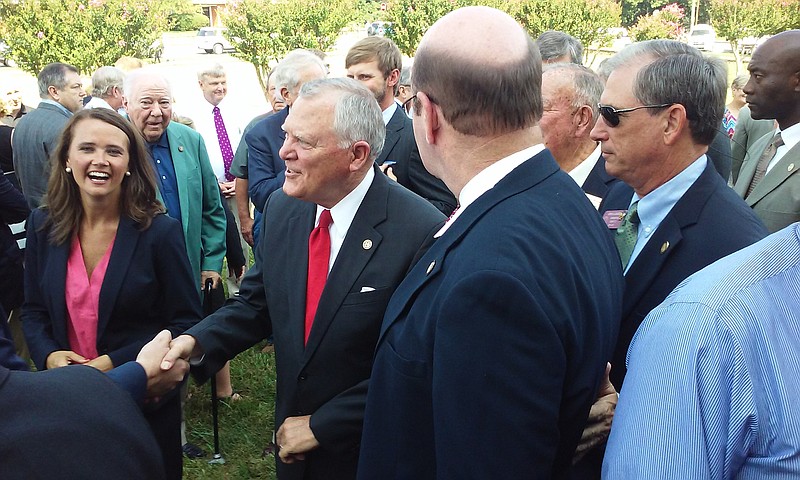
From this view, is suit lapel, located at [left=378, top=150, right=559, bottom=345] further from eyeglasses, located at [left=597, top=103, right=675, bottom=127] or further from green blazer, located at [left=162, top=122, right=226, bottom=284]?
green blazer, located at [left=162, top=122, right=226, bottom=284]

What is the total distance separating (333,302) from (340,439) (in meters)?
0.49

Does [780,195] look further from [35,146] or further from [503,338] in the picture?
[35,146]

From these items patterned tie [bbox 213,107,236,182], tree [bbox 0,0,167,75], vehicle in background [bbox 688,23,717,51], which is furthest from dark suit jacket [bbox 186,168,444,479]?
vehicle in background [bbox 688,23,717,51]

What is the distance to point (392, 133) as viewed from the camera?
4914 mm

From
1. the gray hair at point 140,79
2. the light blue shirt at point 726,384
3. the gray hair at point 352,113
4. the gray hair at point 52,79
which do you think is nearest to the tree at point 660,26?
the gray hair at point 52,79

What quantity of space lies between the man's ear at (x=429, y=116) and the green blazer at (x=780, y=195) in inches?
113

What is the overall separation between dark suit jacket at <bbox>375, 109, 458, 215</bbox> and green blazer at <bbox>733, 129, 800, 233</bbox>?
183cm

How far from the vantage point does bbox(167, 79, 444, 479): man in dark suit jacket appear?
7.97 feet

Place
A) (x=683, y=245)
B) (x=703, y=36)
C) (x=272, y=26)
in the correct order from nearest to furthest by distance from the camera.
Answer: (x=683, y=245) → (x=272, y=26) → (x=703, y=36)

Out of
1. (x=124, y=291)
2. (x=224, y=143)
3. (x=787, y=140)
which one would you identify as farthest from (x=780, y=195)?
(x=224, y=143)

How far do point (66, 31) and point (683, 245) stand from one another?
690 inches

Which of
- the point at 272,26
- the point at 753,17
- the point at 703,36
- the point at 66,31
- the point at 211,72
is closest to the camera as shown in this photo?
the point at 211,72

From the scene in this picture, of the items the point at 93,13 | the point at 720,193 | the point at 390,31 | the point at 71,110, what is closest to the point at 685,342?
the point at 720,193

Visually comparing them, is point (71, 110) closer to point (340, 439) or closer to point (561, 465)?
point (340, 439)
